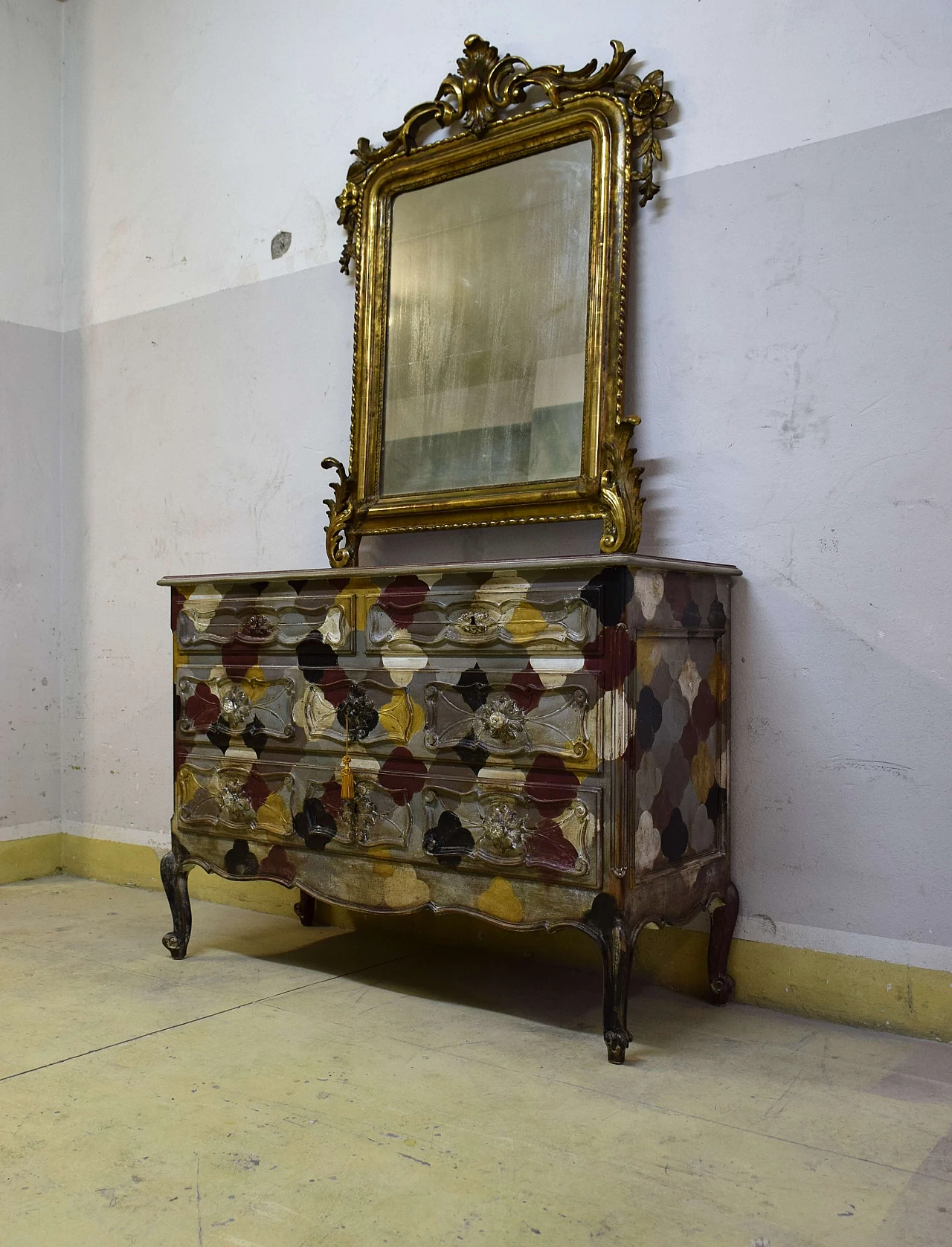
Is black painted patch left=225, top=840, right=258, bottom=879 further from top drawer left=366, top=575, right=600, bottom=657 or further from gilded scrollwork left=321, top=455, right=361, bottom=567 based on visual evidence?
gilded scrollwork left=321, top=455, right=361, bottom=567

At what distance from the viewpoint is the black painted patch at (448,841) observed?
257 centimetres

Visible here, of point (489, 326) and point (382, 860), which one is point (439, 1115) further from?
point (489, 326)

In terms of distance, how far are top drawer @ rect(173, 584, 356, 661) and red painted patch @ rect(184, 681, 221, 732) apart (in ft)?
0.39

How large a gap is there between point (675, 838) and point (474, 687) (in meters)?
0.58

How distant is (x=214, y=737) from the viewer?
10.1 feet

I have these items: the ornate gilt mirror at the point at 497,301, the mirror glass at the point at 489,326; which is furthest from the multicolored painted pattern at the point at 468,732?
the mirror glass at the point at 489,326

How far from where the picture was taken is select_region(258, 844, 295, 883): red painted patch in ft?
9.57

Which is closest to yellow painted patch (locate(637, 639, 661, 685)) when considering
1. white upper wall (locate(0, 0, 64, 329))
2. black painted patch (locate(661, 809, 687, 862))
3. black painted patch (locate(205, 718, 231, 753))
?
black painted patch (locate(661, 809, 687, 862))

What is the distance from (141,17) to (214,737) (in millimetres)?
2999

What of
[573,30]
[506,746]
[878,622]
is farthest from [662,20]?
[506,746]

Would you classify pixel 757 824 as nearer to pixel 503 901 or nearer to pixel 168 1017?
pixel 503 901

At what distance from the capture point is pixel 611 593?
2.37 m

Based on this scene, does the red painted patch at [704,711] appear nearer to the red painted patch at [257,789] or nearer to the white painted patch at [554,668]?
the white painted patch at [554,668]

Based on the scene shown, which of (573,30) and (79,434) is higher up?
(573,30)
